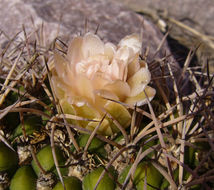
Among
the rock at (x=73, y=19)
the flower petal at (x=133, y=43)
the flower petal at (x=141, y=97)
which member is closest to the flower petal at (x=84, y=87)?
the flower petal at (x=141, y=97)

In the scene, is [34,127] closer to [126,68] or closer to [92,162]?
[92,162]

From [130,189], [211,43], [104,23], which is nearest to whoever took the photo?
[130,189]

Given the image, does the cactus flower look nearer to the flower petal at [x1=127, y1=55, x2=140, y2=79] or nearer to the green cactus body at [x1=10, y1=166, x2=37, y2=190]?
the flower petal at [x1=127, y1=55, x2=140, y2=79]

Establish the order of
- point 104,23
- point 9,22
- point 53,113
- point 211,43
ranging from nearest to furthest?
point 53,113 < point 9,22 < point 104,23 < point 211,43

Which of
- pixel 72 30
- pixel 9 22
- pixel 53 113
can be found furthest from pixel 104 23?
pixel 53 113

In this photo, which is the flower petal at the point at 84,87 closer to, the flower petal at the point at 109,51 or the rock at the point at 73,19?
the flower petal at the point at 109,51

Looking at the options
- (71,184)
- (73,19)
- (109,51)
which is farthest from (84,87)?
(73,19)

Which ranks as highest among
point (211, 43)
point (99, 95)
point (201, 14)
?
point (99, 95)
